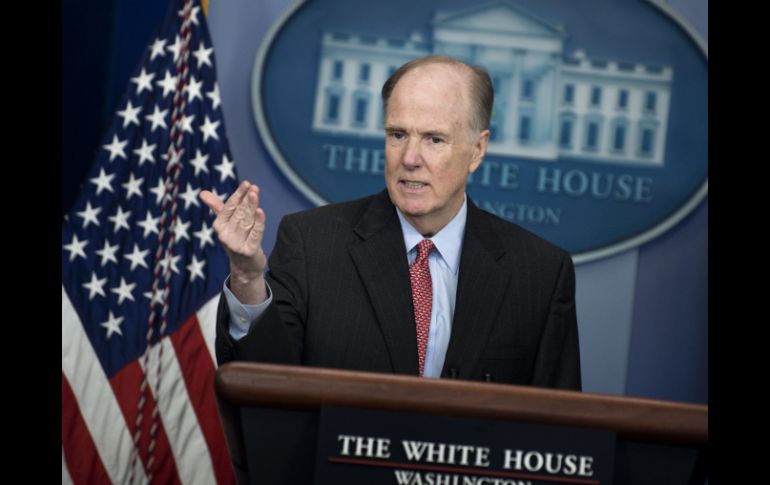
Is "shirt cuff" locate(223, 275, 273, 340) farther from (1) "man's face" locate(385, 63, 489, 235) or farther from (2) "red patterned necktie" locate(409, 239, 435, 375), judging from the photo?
(1) "man's face" locate(385, 63, 489, 235)

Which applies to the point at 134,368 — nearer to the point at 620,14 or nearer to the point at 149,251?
the point at 149,251

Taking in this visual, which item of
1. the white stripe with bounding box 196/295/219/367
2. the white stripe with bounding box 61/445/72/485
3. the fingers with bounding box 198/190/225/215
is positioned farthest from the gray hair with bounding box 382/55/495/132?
the white stripe with bounding box 61/445/72/485

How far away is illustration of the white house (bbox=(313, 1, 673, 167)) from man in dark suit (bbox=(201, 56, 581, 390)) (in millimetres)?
1249

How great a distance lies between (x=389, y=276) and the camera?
2.17 m

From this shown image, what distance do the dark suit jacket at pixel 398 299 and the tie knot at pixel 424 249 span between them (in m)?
0.06

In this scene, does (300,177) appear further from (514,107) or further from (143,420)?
(143,420)

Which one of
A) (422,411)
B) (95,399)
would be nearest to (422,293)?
(422,411)

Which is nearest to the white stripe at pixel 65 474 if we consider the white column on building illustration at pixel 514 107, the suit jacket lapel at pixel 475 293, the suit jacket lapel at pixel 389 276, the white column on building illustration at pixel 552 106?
the suit jacket lapel at pixel 389 276

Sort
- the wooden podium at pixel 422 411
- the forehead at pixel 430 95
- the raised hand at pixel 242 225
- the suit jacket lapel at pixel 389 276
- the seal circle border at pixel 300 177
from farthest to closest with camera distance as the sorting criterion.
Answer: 1. the seal circle border at pixel 300 177
2. the forehead at pixel 430 95
3. the suit jacket lapel at pixel 389 276
4. the raised hand at pixel 242 225
5. the wooden podium at pixel 422 411

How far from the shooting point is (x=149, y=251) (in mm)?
3396

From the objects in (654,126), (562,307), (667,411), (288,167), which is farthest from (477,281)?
(654,126)

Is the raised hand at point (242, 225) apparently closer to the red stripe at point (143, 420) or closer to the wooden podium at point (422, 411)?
the wooden podium at point (422, 411)

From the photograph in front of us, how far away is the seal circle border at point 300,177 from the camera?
356cm

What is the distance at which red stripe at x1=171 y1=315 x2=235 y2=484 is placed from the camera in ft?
11.1
